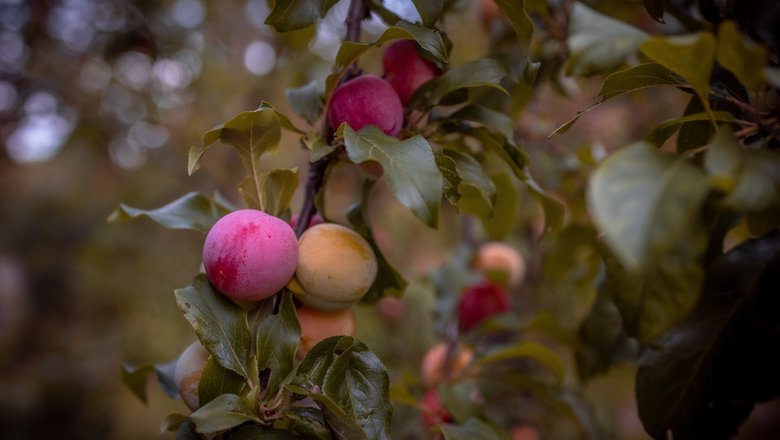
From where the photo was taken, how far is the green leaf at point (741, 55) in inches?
14.5

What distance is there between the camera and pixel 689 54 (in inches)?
15.8

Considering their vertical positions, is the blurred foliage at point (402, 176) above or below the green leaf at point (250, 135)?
below

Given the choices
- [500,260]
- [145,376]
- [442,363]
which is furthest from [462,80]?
[500,260]

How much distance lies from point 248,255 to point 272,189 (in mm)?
133

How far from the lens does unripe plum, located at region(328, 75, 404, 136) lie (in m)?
0.56

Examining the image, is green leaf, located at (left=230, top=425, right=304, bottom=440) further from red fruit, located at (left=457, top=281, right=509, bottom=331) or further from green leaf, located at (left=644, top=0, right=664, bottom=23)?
red fruit, located at (left=457, top=281, right=509, bottom=331)

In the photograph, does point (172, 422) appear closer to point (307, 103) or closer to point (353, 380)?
point (353, 380)

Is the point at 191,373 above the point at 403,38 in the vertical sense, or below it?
below

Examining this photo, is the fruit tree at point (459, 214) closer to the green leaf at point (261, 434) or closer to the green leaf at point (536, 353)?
the green leaf at point (261, 434)

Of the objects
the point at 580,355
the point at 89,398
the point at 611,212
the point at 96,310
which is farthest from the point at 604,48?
the point at 96,310

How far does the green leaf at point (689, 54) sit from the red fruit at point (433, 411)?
22.3 inches

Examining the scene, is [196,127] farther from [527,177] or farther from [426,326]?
[527,177]

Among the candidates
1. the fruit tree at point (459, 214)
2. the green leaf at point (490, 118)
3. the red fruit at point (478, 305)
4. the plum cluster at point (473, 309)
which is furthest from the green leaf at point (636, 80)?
the red fruit at point (478, 305)

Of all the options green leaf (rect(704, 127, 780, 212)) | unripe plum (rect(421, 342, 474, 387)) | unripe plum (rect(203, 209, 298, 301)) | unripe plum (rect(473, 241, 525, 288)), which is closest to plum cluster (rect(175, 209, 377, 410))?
unripe plum (rect(203, 209, 298, 301))
